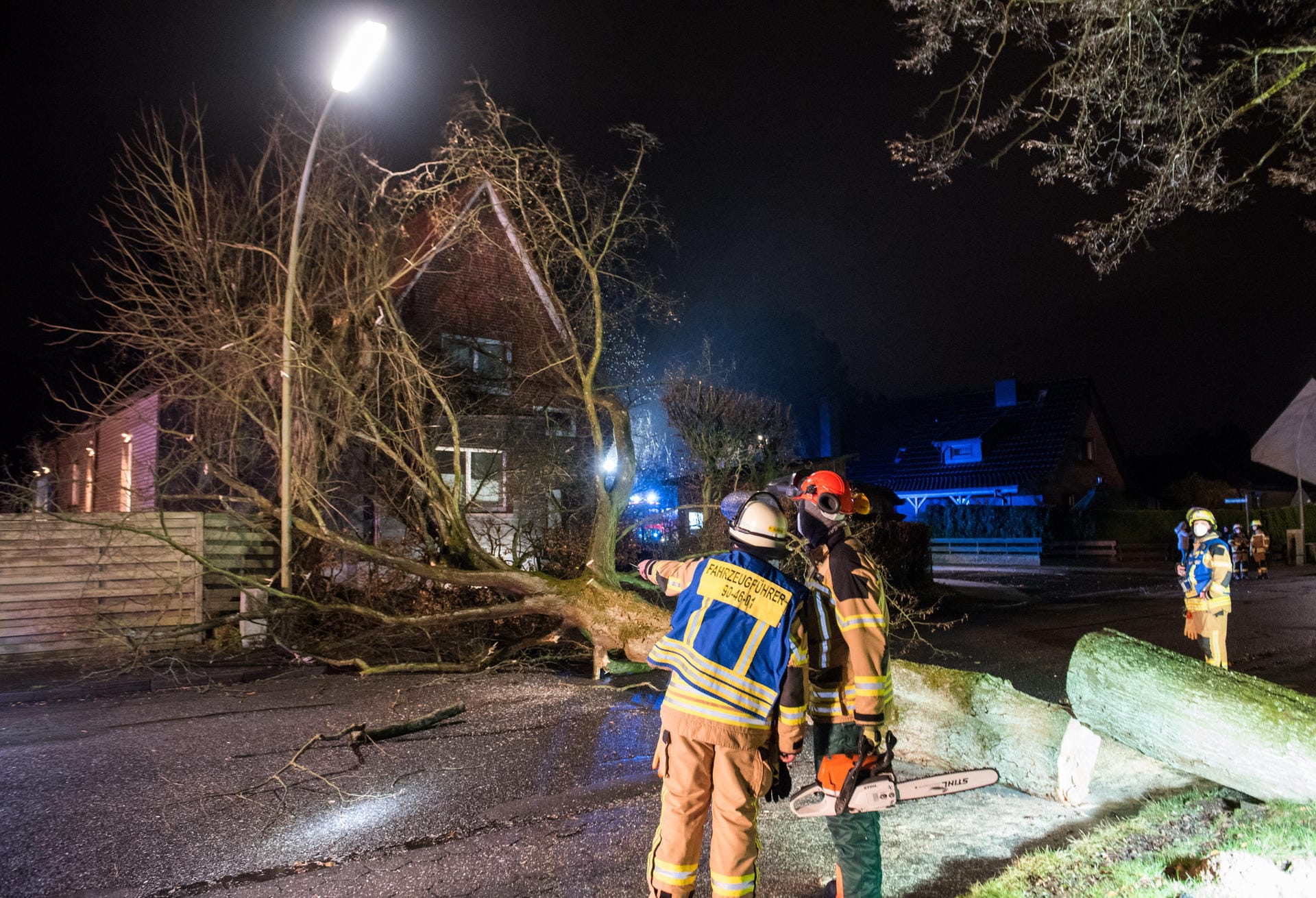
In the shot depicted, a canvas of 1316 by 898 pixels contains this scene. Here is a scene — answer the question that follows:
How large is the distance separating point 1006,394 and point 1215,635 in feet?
103

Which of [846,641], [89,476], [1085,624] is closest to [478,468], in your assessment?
[1085,624]

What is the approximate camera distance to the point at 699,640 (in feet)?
10.6

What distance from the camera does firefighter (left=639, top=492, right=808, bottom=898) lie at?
3.10 meters

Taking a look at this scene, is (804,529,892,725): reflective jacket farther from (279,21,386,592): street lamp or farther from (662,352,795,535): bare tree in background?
(662,352,795,535): bare tree in background

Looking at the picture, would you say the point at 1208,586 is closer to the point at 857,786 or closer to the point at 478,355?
the point at 857,786

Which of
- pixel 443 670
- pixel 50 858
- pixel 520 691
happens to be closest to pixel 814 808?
pixel 50 858

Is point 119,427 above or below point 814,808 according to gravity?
above

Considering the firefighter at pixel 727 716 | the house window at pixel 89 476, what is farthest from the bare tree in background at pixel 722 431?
the house window at pixel 89 476

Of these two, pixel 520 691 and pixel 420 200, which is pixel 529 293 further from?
pixel 520 691

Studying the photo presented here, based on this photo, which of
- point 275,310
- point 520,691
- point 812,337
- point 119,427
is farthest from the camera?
point 812,337

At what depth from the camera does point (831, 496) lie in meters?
3.84

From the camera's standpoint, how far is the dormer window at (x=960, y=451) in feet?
120

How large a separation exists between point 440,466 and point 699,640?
43.9 feet

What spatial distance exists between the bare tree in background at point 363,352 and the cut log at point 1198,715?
3733 millimetres
